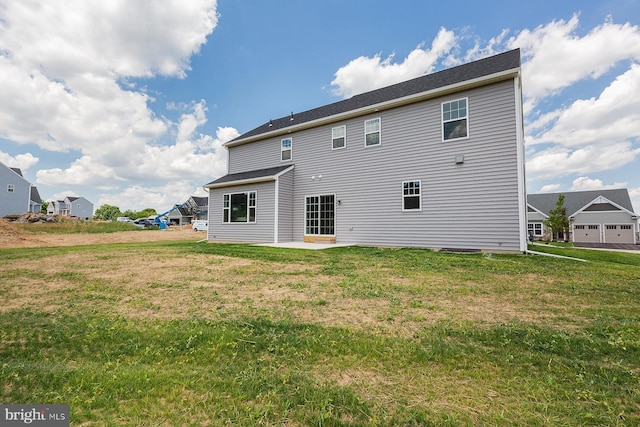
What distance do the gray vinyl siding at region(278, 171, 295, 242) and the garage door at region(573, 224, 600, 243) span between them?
34.2 m

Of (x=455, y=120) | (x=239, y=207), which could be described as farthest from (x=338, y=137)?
(x=239, y=207)

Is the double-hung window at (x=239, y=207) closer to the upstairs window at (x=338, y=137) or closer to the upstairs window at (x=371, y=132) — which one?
the upstairs window at (x=338, y=137)

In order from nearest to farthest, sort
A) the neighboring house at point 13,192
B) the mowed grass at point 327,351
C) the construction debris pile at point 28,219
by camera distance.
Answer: the mowed grass at point 327,351 → the construction debris pile at point 28,219 → the neighboring house at point 13,192

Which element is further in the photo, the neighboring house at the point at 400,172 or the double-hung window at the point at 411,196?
the double-hung window at the point at 411,196

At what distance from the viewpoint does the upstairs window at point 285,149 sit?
46.7 feet

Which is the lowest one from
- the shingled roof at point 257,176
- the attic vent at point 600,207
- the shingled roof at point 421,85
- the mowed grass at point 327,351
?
the mowed grass at point 327,351

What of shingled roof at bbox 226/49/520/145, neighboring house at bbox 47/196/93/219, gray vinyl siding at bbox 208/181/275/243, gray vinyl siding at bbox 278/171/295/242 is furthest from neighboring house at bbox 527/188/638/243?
neighboring house at bbox 47/196/93/219

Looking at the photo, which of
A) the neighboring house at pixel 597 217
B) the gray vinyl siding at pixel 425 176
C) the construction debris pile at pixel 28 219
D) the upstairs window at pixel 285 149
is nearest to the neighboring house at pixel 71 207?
the construction debris pile at pixel 28 219

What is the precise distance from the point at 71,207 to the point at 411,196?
75.7 metres

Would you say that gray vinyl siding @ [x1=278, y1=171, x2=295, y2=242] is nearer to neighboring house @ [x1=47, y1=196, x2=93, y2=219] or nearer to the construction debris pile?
the construction debris pile

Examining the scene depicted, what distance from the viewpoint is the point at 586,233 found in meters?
29.9

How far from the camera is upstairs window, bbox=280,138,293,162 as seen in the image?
14242mm

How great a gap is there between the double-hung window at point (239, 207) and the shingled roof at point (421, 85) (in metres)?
3.68

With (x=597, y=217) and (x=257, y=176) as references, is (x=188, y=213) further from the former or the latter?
(x=597, y=217)
